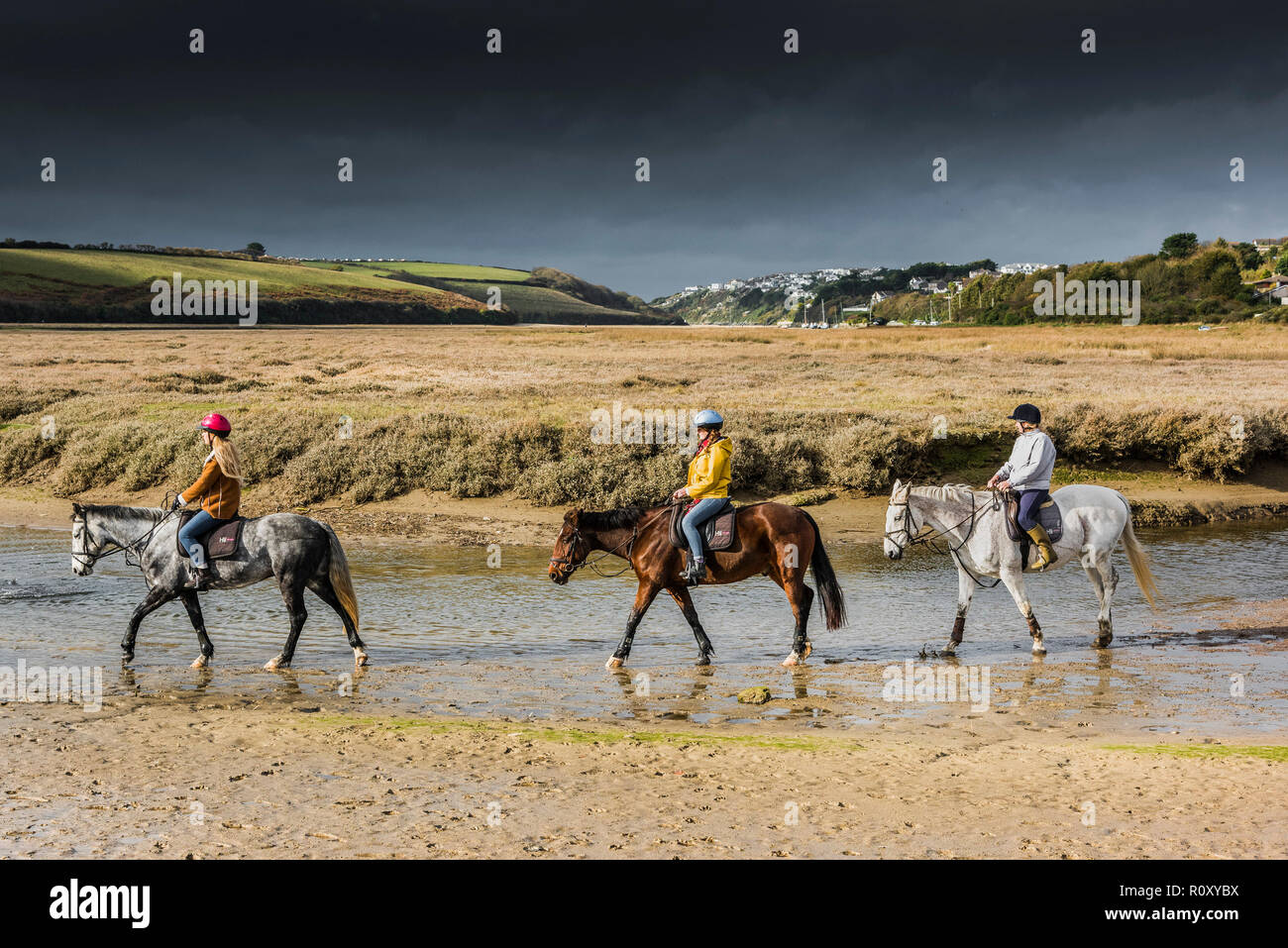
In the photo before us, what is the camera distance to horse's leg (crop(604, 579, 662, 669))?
454 inches

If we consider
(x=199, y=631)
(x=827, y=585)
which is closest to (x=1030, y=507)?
(x=827, y=585)

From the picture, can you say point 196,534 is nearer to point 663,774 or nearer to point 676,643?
point 676,643

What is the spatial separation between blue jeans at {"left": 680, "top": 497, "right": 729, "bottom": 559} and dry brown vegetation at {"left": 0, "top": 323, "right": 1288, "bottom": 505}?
10.7 metres

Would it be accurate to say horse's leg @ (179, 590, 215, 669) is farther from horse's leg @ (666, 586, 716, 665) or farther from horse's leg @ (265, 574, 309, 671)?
horse's leg @ (666, 586, 716, 665)

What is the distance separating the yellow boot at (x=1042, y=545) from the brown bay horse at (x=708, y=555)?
2.51 metres

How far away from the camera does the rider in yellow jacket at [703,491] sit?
11.7 meters

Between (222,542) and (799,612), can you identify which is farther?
(799,612)

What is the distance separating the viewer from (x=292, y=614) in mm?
11664

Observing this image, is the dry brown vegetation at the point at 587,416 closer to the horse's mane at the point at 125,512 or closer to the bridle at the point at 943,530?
the bridle at the point at 943,530
